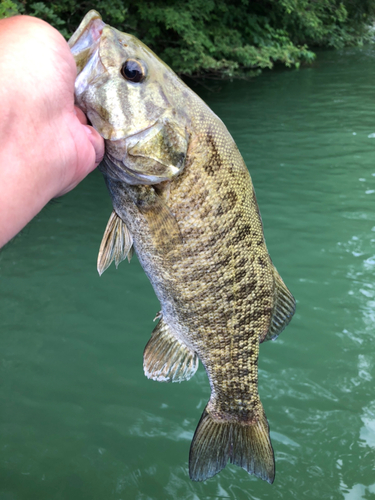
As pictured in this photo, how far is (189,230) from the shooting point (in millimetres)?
1816

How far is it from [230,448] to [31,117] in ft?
6.14

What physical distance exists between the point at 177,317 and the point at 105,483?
1.63 m

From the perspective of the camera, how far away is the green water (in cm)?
303

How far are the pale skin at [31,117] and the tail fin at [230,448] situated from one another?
5.08 ft

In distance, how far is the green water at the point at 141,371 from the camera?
3.03m

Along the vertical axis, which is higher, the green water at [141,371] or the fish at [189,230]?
the fish at [189,230]

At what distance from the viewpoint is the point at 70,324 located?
4258 millimetres

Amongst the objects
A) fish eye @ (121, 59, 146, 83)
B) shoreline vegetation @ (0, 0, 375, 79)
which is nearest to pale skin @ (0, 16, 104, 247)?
fish eye @ (121, 59, 146, 83)

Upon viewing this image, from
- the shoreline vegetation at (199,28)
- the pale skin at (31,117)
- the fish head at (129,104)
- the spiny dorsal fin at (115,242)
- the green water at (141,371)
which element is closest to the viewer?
the pale skin at (31,117)

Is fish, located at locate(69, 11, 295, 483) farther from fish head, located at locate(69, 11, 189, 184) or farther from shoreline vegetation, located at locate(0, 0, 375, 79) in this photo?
shoreline vegetation, located at locate(0, 0, 375, 79)

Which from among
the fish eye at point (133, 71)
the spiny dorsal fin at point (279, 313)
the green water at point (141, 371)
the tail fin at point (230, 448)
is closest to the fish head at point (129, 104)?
the fish eye at point (133, 71)

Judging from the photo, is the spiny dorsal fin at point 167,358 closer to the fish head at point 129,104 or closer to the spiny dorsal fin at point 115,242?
the spiny dorsal fin at point 115,242

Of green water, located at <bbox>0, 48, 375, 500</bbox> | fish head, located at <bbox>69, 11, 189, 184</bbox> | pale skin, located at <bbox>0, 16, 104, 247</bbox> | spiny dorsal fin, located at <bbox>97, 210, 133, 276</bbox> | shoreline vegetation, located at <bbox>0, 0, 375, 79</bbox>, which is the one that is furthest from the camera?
shoreline vegetation, located at <bbox>0, 0, 375, 79</bbox>

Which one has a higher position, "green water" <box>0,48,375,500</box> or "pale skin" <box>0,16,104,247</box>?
"pale skin" <box>0,16,104,247</box>
